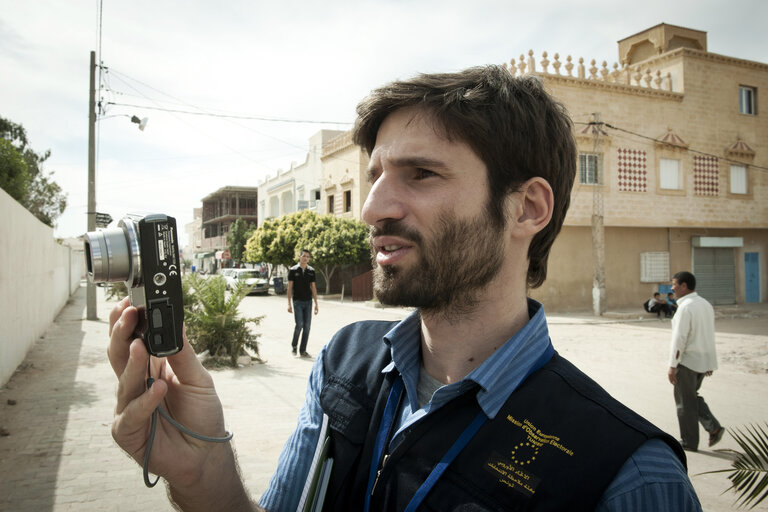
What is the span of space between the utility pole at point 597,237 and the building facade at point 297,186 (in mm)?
19099

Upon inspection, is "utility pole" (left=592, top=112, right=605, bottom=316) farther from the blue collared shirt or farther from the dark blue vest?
the dark blue vest

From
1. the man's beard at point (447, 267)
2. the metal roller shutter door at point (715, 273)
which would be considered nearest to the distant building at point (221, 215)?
the metal roller shutter door at point (715, 273)

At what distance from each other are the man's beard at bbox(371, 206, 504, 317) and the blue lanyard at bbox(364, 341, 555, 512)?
0.81 ft

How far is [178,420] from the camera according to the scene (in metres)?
1.40

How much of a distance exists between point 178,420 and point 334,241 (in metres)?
24.5

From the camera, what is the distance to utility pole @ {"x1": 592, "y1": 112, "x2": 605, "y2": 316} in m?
19.6

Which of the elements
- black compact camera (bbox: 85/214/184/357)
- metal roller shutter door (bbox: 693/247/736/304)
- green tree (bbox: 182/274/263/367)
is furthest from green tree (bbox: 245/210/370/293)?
black compact camera (bbox: 85/214/184/357)

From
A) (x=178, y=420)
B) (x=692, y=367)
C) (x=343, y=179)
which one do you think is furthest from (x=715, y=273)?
(x=178, y=420)

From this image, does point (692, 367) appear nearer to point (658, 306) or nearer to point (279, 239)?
point (658, 306)

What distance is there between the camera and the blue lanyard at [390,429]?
121cm

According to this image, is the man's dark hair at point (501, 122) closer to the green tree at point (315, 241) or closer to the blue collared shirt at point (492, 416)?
the blue collared shirt at point (492, 416)

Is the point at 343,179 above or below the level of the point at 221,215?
below

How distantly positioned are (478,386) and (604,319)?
19.1 meters

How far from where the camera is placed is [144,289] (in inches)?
57.1
